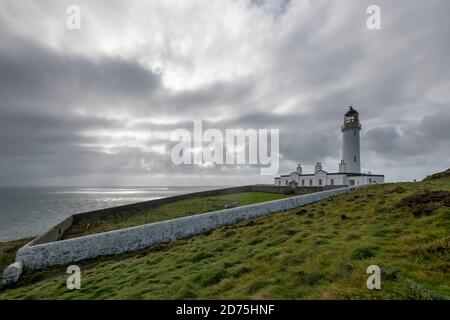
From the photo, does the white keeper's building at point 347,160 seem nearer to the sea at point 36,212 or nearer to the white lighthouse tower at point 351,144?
the white lighthouse tower at point 351,144

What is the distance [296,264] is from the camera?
6340 mm

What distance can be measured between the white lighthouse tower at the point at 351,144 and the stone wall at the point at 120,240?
28.2 m

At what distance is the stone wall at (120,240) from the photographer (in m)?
10.6

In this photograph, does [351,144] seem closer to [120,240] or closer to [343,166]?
[343,166]

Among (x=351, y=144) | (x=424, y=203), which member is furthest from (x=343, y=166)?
(x=424, y=203)

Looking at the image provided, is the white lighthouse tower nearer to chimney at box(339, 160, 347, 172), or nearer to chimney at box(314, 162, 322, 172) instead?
chimney at box(339, 160, 347, 172)

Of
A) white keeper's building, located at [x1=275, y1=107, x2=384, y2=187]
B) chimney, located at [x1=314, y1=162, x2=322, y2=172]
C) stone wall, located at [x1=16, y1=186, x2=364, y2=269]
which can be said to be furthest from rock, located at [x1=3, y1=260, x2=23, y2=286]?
chimney, located at [x1=314, y1=162, x2=322, y2=172]

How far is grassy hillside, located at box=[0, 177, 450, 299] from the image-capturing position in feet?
16.3

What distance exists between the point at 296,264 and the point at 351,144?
36413mm

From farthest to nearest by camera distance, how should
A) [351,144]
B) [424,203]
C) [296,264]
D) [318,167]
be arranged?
[318,167] < [351,144] < [424,203] < [296,264]

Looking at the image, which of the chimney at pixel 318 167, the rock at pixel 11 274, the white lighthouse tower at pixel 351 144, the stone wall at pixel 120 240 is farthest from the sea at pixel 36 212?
the white lighthouse tower at pixel 351 144
